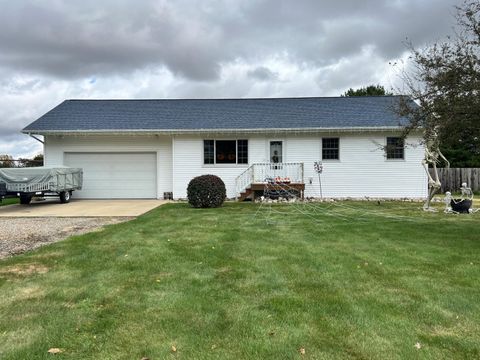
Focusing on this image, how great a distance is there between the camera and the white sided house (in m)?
18.3

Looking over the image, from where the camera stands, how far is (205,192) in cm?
1458

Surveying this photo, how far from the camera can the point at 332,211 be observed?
13.6 meters

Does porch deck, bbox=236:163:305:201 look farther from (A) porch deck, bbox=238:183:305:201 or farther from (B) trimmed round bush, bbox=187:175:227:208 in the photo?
(B) trimmed round bush, bbox=187:175:227:208

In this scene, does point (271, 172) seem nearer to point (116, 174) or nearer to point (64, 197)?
point (116, 174)

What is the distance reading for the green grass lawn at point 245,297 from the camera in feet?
11.5

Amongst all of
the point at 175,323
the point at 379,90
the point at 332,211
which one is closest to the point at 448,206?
the point at 332,211

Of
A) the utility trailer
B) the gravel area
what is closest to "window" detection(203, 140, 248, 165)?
the utility trailer

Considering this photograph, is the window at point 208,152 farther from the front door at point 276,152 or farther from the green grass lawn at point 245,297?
the green grass lawn at point 245,297

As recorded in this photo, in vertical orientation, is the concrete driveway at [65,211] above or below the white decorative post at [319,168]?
below

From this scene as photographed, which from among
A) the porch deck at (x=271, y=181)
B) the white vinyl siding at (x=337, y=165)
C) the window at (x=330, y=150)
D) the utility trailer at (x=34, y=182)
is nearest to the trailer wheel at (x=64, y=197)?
the utility trailer at (x=34, y=182)

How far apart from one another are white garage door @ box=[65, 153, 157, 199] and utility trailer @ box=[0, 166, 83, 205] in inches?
81.9

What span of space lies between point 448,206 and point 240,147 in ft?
28.4

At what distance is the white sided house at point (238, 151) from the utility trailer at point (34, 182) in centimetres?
242

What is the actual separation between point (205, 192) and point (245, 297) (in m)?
9.95
